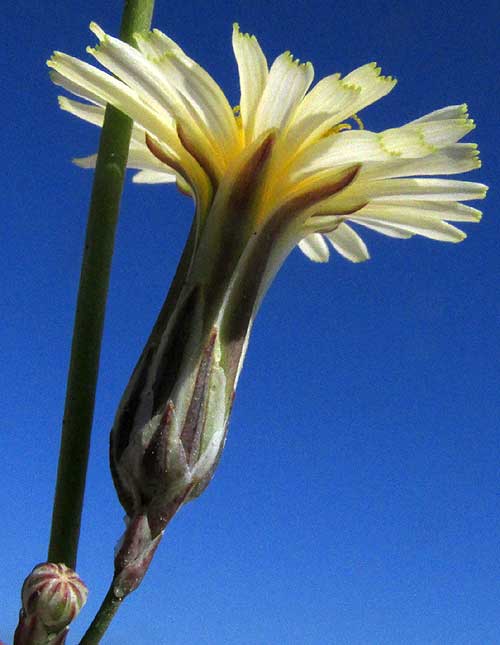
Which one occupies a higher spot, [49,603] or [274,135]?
[274,135]

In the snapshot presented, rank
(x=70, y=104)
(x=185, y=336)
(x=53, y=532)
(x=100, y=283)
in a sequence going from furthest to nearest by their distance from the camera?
(x=70, y=104) → (x=185, y=336) → (x=100, y=283) → (x=53, y=532)

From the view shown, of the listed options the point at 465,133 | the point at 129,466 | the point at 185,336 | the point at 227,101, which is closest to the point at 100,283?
the point at 185,336

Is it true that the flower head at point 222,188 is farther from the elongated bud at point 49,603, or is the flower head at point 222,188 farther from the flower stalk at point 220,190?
the elongated bud at point 49,603

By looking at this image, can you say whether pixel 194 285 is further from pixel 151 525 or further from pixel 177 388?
pixel 151 525

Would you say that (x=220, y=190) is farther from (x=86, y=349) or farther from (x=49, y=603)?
(x=49, y=603)

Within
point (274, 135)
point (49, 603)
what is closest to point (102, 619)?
point (49, 603)

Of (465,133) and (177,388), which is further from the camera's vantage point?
(465,133)
